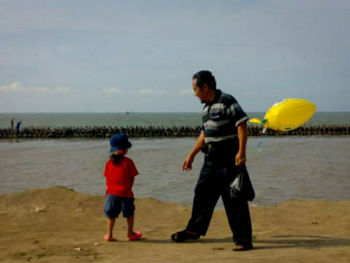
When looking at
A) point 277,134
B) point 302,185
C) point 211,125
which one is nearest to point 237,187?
point 211,125

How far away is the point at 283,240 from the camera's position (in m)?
4.81

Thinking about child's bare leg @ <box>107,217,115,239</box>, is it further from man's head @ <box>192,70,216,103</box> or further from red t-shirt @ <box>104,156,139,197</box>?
man's head @ <box>192,70,216,103</box>

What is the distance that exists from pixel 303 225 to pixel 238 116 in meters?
2.23

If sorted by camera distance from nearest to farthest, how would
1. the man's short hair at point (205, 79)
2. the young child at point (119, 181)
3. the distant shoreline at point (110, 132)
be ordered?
the man's short hair at point (205, 79) → the young child at point (119, 181) → the distant shoreline at point (110, 132)

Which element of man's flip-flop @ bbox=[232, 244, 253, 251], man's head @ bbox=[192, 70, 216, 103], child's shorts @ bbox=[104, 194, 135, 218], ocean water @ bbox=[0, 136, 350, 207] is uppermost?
man's head @ bbox=[192, 70, 216, 103]

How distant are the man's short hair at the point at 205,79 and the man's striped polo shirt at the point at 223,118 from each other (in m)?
0.11

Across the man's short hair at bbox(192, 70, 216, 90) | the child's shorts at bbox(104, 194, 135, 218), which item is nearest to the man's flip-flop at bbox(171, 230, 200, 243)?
the child's shorts at bbox(104, 194, 135, 218)

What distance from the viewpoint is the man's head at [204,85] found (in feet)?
15.2

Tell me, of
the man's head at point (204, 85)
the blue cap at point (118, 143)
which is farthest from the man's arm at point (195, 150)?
the blue cap at point (118, 143)

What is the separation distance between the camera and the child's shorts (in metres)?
5.02

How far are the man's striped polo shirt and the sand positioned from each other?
115 centimetres

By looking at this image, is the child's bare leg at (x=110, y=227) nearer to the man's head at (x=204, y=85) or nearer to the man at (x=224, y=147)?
the man at (x=224, y=147)

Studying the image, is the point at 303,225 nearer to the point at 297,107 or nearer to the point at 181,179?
the point at 297,107

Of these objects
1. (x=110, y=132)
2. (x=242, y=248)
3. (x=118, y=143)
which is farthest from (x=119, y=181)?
(x=110, y=132)
